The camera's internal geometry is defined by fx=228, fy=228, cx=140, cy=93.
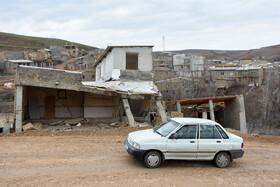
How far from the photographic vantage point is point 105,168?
681 centimetres

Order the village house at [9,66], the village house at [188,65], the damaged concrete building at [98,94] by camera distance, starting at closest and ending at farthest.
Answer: the damaged concrete building at [98,94] < the village house at [9,66] < the village house at [188,65]

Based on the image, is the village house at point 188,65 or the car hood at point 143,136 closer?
the car hood at point 143,136

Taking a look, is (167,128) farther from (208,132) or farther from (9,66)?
(9,66)

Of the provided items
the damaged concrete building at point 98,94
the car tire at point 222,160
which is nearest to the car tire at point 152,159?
the car tire at point 222,160

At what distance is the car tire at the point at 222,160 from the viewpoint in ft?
24.0

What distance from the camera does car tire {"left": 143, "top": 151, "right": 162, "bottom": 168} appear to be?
6.88 meters

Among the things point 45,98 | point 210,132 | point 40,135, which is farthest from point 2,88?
point 210,132

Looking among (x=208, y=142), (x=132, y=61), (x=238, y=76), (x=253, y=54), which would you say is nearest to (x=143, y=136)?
(x=208, y=142)

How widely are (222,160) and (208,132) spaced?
3.33ft

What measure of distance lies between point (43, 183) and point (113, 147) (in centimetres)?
396

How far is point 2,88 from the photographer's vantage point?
1784 inches

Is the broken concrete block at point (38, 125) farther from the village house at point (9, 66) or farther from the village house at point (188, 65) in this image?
the village house at point (188, 65)

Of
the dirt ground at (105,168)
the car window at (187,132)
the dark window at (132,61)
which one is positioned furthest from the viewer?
the dark window at (132,61)

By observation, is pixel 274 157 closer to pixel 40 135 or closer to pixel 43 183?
pixel 43 183
